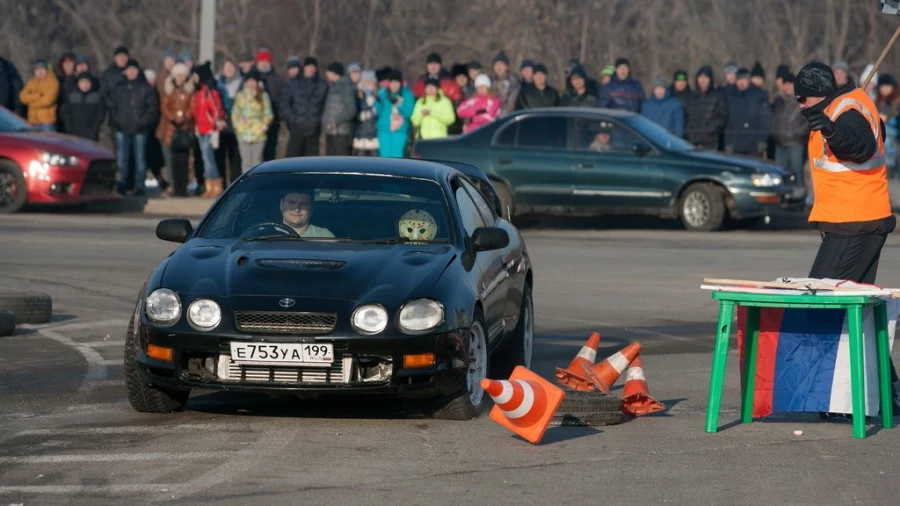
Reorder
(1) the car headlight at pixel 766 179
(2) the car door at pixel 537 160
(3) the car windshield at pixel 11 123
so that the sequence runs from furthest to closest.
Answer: (3) the car windshield at pixel 11 123 → (2) the car door at pixel 537 160 → (1) the car headlight at pixel 766 179

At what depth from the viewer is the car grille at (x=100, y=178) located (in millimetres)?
23406

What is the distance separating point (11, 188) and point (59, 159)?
755 mm

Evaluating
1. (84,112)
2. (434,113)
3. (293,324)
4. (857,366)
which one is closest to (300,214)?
(293,324)

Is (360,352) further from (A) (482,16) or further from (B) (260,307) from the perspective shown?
(A) (482,16)

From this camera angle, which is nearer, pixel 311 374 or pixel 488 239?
pixel 311 374

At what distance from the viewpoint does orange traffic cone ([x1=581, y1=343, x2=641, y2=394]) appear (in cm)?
986

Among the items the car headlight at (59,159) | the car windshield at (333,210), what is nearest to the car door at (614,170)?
the car headlight at (59,159)

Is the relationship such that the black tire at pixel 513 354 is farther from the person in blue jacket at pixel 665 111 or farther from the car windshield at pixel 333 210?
the person in blue jacket at pixel 665 111

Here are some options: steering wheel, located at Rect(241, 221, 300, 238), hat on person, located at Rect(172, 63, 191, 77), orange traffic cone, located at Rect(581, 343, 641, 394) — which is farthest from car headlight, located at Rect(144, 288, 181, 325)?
hat on person, located at Rect(172, 63, 191, 77)

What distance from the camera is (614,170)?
22.6 metres

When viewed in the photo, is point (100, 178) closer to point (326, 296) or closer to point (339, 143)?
point (339, 143)

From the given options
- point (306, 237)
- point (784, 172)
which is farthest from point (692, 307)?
point (784, 172)

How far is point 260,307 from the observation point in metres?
8.58

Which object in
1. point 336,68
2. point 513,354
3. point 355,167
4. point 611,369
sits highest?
point 355,167
